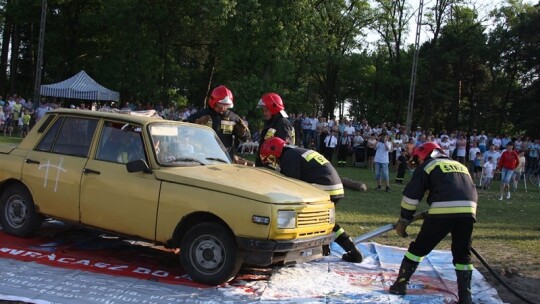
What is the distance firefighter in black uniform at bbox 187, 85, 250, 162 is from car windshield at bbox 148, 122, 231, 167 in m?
1.40

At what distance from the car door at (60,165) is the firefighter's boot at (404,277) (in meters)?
3.79

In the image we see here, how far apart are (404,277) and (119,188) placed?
3337mm

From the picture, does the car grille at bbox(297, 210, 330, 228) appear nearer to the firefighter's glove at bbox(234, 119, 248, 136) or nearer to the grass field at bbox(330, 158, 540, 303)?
the grass field at bbox(330, 158, 540, 303)

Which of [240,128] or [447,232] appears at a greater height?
[240,128]

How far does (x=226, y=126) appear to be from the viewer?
8469 mm

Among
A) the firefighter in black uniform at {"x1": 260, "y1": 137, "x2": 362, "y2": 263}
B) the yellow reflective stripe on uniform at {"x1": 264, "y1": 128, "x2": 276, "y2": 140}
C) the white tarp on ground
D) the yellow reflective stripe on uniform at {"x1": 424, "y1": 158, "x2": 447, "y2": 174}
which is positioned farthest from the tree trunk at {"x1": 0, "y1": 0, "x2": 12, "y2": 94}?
the yellow reflective stripe on uniform at {"x1": 424, "y1": 158, "x2": 447, "y2": 174}

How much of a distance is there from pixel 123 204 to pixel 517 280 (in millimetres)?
5081

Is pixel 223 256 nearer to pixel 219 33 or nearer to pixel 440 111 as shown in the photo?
pixel 219 33

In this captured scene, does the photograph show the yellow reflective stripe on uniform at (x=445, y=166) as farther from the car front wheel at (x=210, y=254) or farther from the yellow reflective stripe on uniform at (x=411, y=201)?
the car front wheel at (x=210, y=254)

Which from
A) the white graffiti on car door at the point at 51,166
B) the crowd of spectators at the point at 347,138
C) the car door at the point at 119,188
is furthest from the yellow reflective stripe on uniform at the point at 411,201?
the crowd of spectators at the point at 347,138

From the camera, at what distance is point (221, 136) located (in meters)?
8.44

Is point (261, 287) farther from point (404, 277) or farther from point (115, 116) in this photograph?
point (115, 116)

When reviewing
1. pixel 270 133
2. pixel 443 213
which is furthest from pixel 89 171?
pixel 443 213

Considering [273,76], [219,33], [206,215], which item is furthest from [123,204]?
[219,33]
